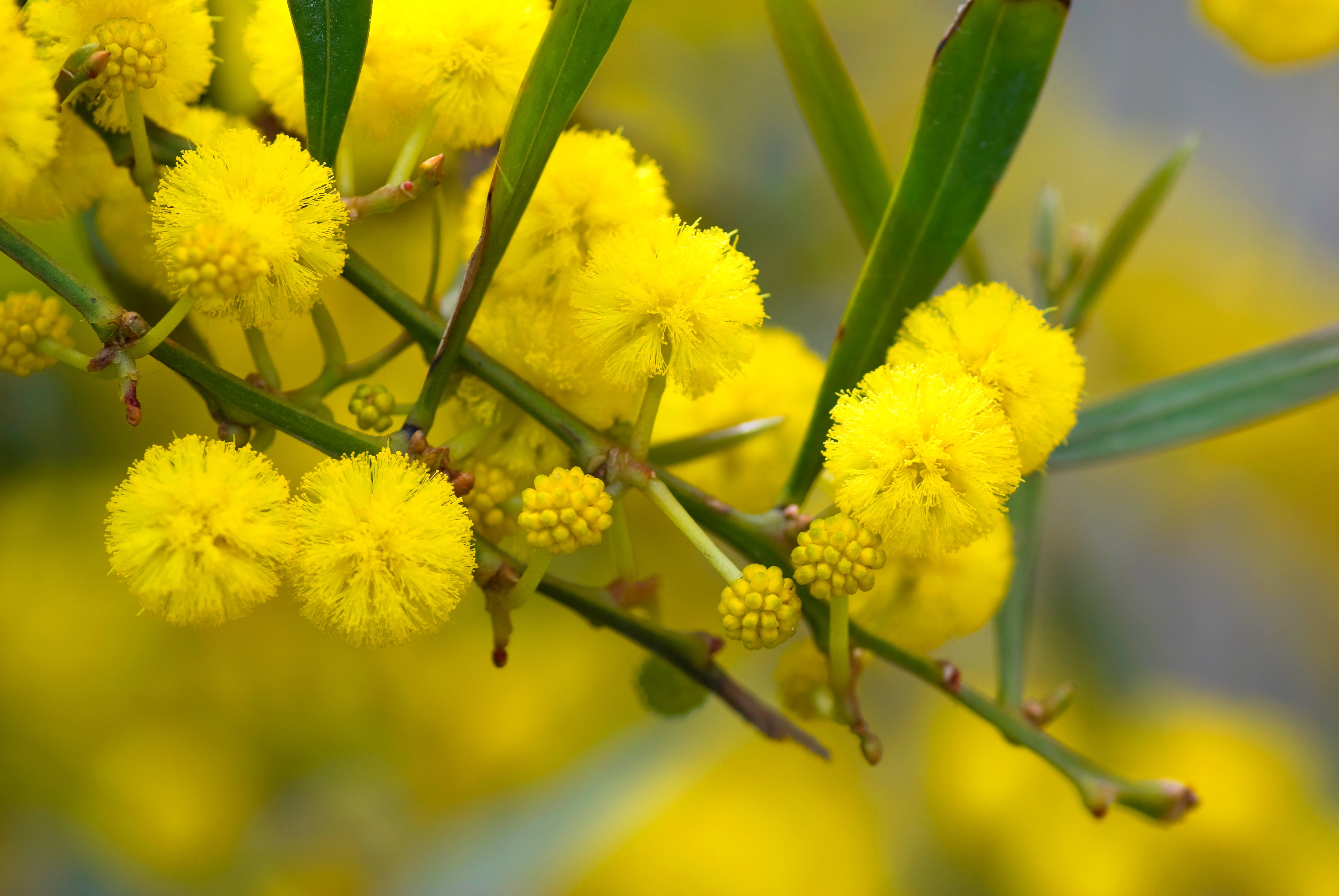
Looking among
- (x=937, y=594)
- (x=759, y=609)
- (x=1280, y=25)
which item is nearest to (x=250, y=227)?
(x=759, y=609)

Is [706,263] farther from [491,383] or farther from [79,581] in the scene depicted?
[79,581]

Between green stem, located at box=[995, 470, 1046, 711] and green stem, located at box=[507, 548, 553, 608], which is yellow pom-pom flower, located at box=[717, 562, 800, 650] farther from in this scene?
green stem, located at box=[995, 470, 1046, 711]

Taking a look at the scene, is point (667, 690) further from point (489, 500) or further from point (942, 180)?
point (942, 180)

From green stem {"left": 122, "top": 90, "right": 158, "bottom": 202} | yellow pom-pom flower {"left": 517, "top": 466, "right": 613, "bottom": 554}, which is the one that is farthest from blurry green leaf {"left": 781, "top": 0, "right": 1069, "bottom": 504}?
A: green stem {"left": 122, "top": 90, "right": 158, "bottom": 202}

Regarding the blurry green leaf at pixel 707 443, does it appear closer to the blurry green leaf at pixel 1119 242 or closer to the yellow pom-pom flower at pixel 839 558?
the yellow pom-pom flower at pixel 839 558

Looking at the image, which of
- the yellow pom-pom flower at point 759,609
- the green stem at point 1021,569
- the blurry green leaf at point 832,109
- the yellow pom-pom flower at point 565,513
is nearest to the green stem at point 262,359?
the yellow pom-pom flower at point 565,513
